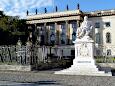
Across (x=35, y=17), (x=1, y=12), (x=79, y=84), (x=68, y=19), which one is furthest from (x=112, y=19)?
(x=79, y=84)

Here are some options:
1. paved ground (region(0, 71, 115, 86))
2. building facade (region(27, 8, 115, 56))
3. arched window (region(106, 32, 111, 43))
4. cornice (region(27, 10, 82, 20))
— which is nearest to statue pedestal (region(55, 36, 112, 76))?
paved ground (region(0, 71, 115, 86))

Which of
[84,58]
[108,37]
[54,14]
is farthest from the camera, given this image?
[54,14]

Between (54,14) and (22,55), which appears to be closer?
(22,55)

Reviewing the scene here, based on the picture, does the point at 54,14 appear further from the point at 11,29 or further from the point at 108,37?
the point at 108,37

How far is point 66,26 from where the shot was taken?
73125 mm

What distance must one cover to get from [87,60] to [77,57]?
0.74 m

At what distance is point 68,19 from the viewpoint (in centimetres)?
7150

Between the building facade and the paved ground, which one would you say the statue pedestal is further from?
the building facade

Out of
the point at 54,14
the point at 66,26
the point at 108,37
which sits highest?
the point at 54,14

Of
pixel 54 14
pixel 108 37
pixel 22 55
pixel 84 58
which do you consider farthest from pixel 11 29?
pixel 84 58

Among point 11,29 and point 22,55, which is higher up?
point 11,29

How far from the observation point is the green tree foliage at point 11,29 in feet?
192

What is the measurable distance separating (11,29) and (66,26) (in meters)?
14.6

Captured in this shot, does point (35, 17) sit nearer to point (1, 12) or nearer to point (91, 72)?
point (1, 12)
